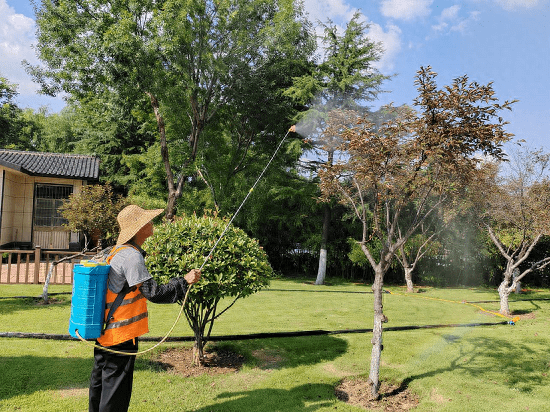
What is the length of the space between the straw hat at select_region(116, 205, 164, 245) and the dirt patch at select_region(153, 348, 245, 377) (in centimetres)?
252

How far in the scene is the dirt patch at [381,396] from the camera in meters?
4.54

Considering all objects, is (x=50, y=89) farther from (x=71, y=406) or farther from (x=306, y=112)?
(x=71, y=406)

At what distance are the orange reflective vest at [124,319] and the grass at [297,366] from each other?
4.58 ft

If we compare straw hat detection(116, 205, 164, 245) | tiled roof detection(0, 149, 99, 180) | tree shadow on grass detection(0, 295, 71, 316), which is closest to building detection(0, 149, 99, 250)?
tiled roof detection(0, 149, 99, 180)

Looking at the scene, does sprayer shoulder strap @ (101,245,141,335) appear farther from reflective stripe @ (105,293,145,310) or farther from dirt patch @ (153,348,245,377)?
dirt patch @ (153,348,245,377)

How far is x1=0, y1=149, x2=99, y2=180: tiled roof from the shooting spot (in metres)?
16.0

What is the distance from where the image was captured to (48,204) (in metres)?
16.6

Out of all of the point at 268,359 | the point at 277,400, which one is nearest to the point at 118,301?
the point at 277,400

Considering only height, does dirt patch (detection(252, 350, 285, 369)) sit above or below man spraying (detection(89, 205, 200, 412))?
below

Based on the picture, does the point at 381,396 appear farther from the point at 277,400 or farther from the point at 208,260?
the point at 208,260

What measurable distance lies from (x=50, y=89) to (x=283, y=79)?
900 cm

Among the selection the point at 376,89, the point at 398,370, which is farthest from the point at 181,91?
the point at 398,370

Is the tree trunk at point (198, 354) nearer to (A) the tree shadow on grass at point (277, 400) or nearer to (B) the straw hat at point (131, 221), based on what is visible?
(A) the tree shadow on grass at point (277, 400)

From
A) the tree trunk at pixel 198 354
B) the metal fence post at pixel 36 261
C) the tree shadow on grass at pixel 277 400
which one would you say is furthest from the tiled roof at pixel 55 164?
the tree shadow on grass at pixel 277 400
